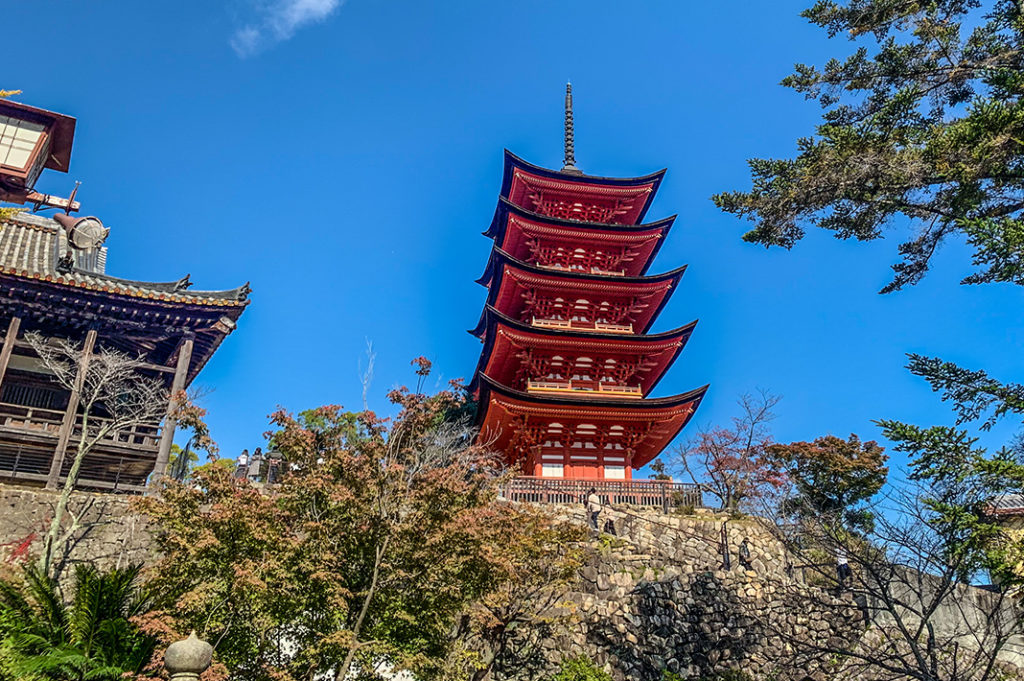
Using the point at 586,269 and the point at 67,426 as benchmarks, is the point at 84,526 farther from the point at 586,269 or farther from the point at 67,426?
the point at 586,269

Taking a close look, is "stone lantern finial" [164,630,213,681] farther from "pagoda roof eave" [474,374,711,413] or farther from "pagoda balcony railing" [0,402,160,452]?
"pagoda roof eave" [474,374,711,413]

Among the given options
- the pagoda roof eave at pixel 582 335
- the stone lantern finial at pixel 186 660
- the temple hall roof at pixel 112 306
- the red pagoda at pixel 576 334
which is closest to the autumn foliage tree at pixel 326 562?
the stone lantern finial at pixel 186 660

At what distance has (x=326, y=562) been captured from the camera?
9.30 metres

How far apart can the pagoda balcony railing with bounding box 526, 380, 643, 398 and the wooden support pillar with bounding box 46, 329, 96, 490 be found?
508 inches

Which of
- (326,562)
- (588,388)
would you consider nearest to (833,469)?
(588,388)

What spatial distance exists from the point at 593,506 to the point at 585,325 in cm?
850

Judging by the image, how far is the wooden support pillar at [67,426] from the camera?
14.6 metres

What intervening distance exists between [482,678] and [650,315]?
704 inches

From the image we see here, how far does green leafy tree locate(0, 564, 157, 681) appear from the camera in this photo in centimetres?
855

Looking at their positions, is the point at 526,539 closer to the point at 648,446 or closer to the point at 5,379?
the point at 648,446

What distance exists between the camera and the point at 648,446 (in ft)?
79.4

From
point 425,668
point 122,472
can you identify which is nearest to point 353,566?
point 425,668

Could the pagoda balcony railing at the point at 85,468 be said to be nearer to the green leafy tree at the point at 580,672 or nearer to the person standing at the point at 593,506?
the green leafy tree at the point at 580,672

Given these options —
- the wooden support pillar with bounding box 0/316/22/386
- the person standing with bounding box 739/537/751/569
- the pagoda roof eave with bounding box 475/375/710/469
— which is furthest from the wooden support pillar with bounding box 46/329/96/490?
the person standing with bounding box 739/537/751/569
